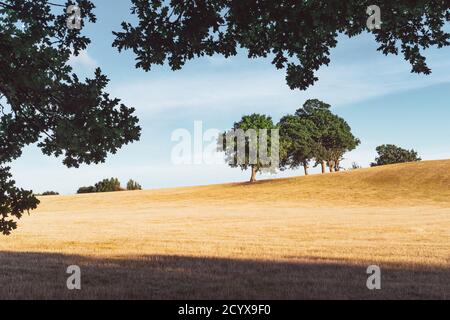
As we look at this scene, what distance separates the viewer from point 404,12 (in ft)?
32.8

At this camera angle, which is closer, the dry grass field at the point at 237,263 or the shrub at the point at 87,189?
the dry grass field at the point at 237,263

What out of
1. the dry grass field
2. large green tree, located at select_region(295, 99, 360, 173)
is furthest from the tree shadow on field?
large green tree, located at select_region(295, 99, 360, 173)

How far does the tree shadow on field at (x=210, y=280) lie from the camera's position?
10641mm

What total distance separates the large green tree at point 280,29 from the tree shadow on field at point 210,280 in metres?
4.59

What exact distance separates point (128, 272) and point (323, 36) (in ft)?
25.1

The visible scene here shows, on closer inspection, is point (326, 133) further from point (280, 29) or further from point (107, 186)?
point (280, 29)

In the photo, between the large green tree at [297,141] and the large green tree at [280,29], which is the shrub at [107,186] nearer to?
the large green tree at [297,141]

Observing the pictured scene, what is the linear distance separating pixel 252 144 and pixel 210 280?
262 ft

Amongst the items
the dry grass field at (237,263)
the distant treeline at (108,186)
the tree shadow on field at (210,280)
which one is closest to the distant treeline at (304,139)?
the distant treeline at (108,186)

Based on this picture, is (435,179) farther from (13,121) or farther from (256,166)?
(13,121)

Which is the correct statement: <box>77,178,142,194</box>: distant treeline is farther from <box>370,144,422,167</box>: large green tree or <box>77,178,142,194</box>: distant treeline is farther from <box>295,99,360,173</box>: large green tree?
<box>370,144,422,167</box>: large green tree

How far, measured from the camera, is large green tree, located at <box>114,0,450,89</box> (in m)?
9.98

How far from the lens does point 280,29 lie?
411 inches

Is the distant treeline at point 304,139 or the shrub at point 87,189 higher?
the distant treeline at point 304,139
